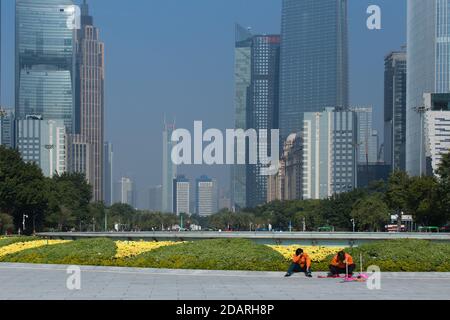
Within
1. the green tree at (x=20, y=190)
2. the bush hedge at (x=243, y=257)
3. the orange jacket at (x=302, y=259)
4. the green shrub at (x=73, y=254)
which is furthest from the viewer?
the green tree at (x=20, y=190)

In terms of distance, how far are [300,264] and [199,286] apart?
18.7ft

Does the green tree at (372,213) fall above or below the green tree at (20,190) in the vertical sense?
below

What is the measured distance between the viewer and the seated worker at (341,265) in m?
31.8

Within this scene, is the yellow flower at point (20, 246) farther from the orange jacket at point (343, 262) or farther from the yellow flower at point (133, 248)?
the orange jacket at point (343, 262)

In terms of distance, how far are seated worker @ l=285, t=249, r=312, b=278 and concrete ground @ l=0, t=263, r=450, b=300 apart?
0.89 feet

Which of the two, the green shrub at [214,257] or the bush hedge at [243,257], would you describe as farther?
the green shrub at [214,257]

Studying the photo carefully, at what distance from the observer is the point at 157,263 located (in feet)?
119

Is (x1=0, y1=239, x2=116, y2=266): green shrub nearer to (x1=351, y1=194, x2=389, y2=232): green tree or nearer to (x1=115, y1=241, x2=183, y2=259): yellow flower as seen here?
(x1=115, y1=241, x2=183, y2=259): yellow flower

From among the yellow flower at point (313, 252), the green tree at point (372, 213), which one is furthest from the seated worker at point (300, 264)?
the green tree at point (372, 213)

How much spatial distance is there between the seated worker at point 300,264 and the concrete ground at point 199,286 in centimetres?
27

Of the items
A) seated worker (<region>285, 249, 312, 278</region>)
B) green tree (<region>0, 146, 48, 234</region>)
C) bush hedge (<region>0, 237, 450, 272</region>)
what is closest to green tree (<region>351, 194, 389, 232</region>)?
green tree (<region>0, 146, 48, 234</region>)

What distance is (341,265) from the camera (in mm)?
32094

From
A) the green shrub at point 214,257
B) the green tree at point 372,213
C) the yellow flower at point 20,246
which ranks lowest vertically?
the green tree at point 372,213
